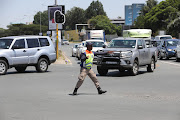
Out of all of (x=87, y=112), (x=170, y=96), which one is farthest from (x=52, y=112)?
(x=170, y=96)

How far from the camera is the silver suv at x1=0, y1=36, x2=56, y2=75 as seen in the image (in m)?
20.4

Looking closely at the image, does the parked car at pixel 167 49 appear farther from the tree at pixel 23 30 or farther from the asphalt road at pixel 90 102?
the tree at pixel 23 30

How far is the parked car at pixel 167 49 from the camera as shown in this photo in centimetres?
3447

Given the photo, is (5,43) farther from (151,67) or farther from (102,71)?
(151,67)

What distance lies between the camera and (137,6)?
138875 mm

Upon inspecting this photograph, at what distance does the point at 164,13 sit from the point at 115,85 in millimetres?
84594

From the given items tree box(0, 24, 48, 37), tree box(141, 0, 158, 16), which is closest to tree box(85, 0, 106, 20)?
tree box(0, 24, 48, 37)

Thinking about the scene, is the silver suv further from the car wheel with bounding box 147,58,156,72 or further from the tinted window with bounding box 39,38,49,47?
the car wheel with bounding box 147,58,156,72

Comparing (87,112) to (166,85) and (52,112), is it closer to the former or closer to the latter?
(52,112)

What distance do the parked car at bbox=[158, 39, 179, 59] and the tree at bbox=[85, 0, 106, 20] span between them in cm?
15440

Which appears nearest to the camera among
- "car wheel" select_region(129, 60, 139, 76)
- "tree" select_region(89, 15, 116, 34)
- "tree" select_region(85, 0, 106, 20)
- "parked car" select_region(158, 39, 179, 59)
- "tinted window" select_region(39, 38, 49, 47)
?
"car wheel" select_region(129, 60, 139, 76)

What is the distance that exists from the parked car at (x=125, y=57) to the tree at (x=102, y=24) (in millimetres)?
149418

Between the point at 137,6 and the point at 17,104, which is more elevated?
the point at 137,6

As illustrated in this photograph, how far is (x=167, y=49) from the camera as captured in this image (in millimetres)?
34625
